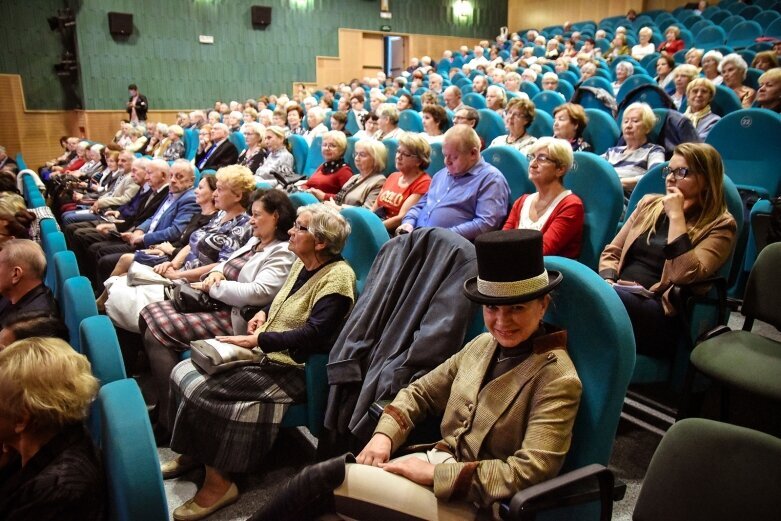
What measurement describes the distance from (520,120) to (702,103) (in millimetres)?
1222

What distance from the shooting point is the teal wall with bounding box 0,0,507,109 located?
1108cm

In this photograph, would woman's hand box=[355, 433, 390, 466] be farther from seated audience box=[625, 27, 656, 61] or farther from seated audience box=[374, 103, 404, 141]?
seated audience box=[625, 27, 656, 61]

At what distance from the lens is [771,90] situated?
3832 millimetres

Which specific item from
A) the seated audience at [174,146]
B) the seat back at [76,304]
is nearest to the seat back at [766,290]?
the seat back at [76,304]

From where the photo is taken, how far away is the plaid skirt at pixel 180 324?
7.66ft

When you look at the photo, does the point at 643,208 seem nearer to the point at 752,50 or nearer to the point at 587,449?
the point at 587,449

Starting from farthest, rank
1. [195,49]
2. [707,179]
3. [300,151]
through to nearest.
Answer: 1. [195,49]
2. [300,151]
3. [707,179]

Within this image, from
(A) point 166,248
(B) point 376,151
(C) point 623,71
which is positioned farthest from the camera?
(C) point 623,71

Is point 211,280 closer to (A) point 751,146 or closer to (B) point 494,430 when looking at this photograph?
(B) point 494,430

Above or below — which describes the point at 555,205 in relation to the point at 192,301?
above

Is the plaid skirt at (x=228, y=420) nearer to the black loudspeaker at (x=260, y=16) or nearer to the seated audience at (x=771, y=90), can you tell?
the seated audience at (x=771, y=90)

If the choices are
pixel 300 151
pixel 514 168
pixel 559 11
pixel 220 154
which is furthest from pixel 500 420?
pixel 559 11

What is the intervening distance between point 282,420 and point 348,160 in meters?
2.74

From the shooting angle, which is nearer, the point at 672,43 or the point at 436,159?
the point at 436,159
